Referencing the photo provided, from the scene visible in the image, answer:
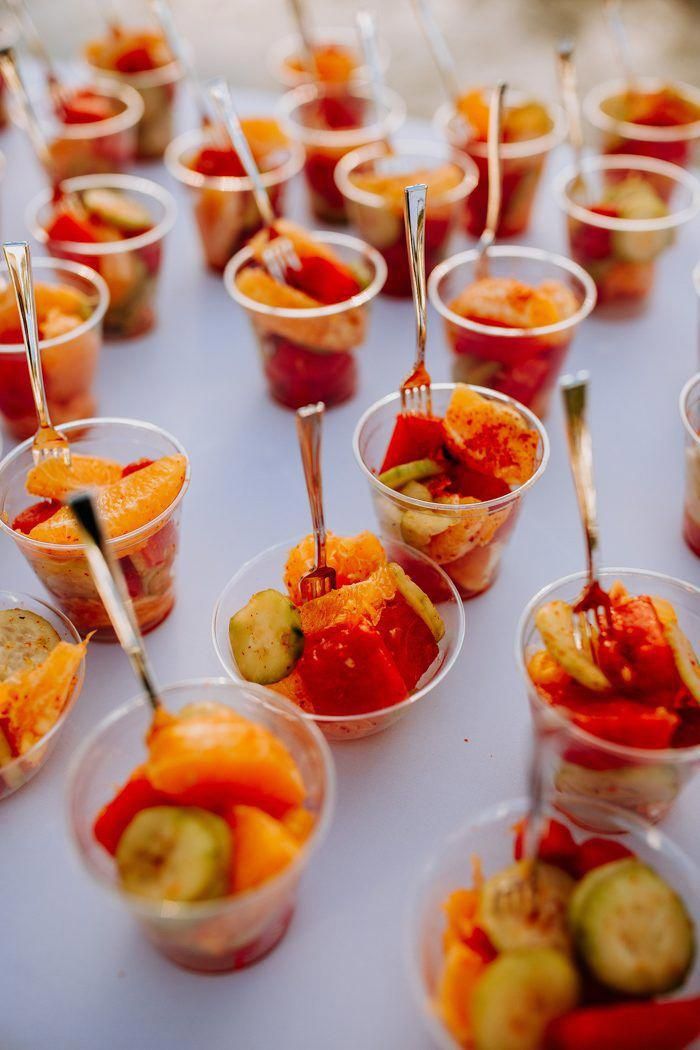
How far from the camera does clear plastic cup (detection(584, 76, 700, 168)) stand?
2.19m

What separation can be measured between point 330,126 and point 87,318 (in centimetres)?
104

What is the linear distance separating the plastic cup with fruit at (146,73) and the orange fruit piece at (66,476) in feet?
5.04

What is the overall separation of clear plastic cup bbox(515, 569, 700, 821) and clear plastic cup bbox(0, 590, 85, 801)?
20.8 inches

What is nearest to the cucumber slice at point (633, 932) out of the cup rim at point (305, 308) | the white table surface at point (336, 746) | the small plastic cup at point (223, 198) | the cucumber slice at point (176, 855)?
the white table surface at point (336, 746)

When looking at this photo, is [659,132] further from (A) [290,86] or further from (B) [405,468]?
(B) [405,468]

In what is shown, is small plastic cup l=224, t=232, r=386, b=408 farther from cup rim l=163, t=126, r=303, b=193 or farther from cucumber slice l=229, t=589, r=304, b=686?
cucumber slice l=229, t=589, r=304, b=686

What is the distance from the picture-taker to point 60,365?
5.25ft

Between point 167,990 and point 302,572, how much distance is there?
502 mm

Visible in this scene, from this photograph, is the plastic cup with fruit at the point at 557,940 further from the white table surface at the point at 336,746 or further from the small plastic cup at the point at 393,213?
the small plastic cup at the point at 393,213

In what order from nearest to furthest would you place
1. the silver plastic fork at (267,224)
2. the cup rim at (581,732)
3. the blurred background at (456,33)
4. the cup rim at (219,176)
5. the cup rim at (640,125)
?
1. the cup rim at (581,732)
2. the silver plastic fork at (267,224)
3. the cup rim at (219,176)
4. the cup rim at (640,125)
5. the blurred background at (456,33)

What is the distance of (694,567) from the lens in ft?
4.66

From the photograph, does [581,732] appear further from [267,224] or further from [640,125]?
[640,125]

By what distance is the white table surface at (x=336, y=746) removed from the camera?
0.96 m

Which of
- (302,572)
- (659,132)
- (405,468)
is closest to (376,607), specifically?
(302,572)
